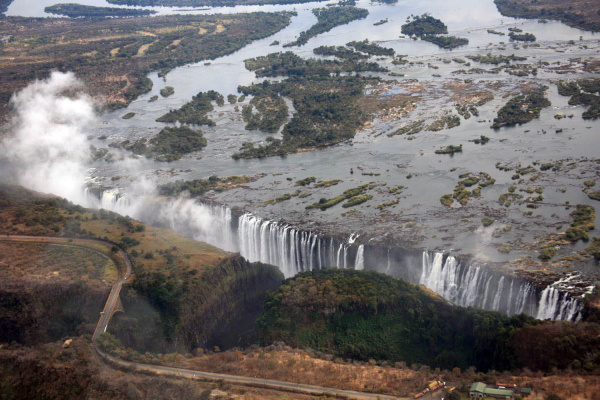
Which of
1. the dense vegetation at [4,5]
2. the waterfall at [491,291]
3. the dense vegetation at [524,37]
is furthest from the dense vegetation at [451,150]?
the dense vegetation at [4,5]

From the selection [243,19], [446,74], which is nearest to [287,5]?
[243,19]

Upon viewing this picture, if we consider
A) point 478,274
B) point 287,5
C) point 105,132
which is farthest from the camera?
point 287,5

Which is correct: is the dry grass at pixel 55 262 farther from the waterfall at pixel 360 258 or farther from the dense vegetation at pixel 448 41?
the dense vegetation at pixel 448 41

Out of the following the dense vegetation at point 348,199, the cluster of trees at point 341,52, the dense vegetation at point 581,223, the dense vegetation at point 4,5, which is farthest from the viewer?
the dense vegetation at point 4,5

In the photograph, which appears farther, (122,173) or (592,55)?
(592,55)

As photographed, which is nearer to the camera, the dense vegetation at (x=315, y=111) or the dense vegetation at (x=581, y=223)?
the dense vegetation at (x=581, y=223)

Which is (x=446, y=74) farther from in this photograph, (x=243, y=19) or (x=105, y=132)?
(x=243, y=19)

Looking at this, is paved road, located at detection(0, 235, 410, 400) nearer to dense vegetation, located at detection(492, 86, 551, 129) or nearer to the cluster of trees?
dense vegetation, located at detection(492, 86, 551, 129)
